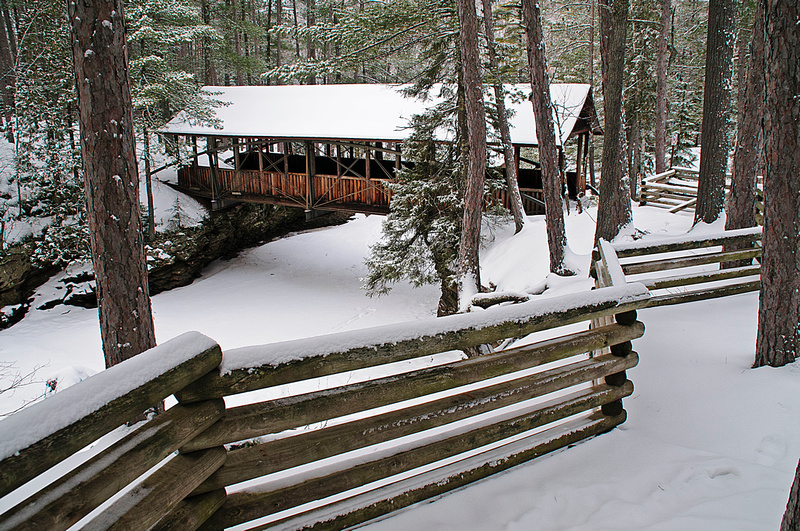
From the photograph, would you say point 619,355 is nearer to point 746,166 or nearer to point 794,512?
point 794,512

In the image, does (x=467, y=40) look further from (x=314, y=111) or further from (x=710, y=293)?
(x=314, y=111)

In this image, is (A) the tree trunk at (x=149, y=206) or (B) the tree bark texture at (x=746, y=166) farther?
(A) the tree trunk at (x=149, y=206)

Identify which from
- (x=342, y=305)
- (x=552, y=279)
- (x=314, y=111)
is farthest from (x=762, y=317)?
(x=314, y=111)

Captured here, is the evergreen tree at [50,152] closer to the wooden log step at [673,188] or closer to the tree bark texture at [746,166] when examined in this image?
the tree bark texture at [746,166]

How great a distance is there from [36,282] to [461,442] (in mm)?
15319

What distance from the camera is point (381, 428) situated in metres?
2.46

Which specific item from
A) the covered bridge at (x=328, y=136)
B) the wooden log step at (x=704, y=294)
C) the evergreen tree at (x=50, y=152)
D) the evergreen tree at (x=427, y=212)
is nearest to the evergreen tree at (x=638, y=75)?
the covered bridge at (x=328, y=136)

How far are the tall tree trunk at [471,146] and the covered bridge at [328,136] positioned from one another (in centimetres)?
526

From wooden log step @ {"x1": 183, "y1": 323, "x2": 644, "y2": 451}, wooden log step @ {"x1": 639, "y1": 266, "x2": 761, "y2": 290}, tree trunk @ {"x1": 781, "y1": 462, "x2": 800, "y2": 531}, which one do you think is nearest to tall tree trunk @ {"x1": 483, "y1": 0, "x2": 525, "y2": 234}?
wooden log step @ {"x1": 639, "y1": 266, "x2": 761, "y2": 290}

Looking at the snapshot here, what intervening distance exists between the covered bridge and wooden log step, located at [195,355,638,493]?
11.5 m

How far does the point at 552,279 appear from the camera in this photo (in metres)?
8.30

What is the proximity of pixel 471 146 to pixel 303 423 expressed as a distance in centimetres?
748

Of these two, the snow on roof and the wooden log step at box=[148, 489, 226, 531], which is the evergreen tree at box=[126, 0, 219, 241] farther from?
the wooden log step at box=[148, 489, 226, 531]

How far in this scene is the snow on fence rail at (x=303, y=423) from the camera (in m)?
1.57
